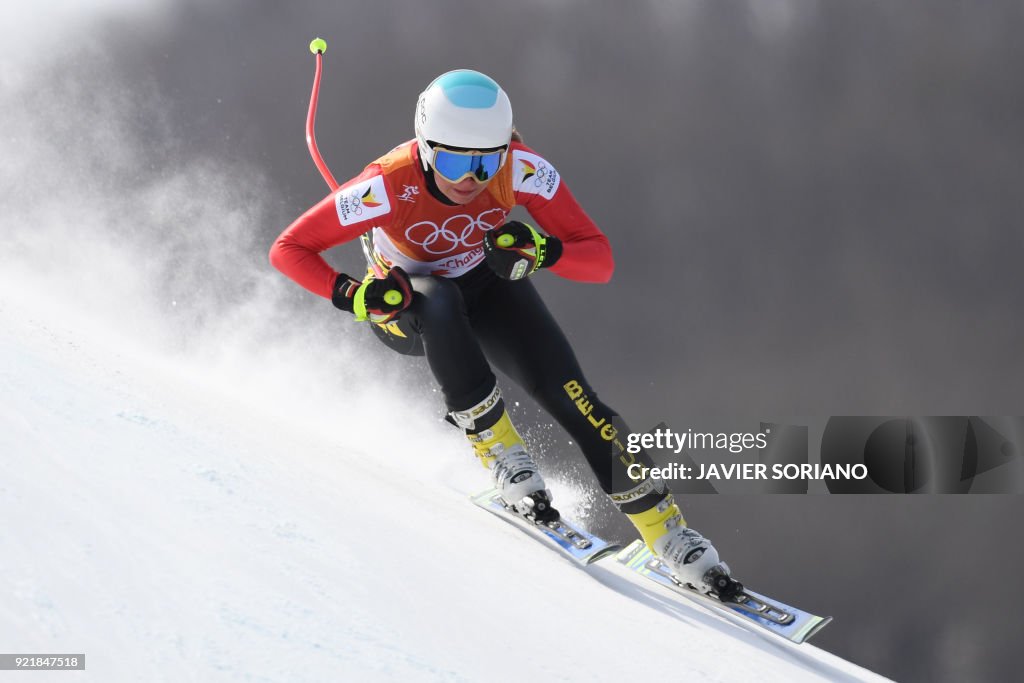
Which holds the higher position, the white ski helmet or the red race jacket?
the white ski helmet

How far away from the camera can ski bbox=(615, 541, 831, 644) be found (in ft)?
12.6

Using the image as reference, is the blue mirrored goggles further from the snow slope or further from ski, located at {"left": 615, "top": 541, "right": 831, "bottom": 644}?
ski, located at {"left": 615, "top": 541, "right": 831, "bottom": 644}

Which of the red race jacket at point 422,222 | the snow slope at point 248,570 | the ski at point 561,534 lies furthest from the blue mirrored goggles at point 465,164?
the ski at point 561,534

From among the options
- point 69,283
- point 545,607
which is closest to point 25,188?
point 69,283

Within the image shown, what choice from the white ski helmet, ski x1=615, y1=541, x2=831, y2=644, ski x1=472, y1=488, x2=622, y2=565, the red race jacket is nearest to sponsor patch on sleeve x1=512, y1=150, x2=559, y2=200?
the red race jacket

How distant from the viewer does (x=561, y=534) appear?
13.7ft

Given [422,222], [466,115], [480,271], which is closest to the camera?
[466,115]

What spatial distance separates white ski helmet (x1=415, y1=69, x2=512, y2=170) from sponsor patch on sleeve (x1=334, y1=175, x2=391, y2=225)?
263mm

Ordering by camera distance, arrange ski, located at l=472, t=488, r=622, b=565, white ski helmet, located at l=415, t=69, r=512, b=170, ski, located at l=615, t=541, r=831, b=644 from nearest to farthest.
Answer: white ski helmet, located at l=415, t=69, r=512, b=170, ski, located at l=615, t=541, r=831, b=644, ski, located at l=472, t=488, r=622, b=565

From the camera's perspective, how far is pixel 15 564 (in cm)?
158

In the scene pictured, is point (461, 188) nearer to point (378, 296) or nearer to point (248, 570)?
point (378, 296)

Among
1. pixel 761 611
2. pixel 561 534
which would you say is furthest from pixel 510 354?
pixel 761 611

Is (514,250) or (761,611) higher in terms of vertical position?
(514,250)

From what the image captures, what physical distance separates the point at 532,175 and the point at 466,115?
479 millimetres
